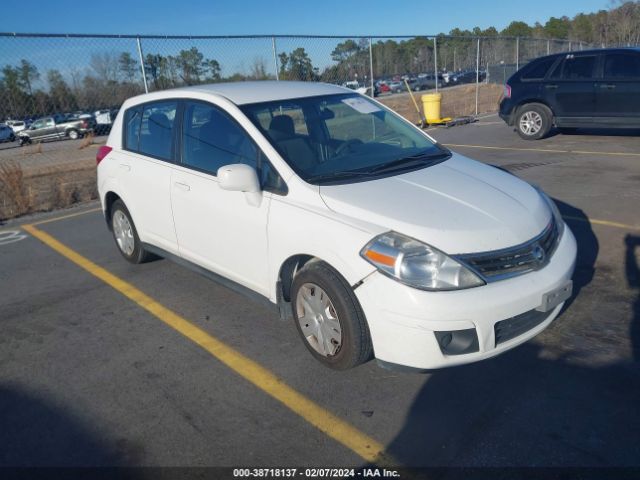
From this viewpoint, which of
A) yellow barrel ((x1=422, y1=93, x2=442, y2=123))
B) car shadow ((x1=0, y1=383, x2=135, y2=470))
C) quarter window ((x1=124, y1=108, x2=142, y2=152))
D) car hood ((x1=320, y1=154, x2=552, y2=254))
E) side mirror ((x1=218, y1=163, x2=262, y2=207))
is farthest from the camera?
yellow barrel ((x1=422, y1=93, x2=442, y2=123))

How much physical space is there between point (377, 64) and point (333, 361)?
1534 cm

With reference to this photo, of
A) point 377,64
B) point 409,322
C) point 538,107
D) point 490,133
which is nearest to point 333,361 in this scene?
point 409,322

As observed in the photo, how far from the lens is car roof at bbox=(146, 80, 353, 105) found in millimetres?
4113

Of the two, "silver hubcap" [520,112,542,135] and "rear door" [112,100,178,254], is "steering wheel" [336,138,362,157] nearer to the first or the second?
"rear door" [112,100,178,254]

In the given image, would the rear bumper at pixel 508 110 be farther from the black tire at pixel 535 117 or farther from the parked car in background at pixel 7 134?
the parked car in background at pixel 7 134

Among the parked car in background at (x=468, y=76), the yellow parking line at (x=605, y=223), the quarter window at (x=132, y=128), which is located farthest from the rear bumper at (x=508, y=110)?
the quarter window at (x=132, y=128)

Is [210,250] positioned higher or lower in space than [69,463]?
higher

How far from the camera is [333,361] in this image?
10.8 ft

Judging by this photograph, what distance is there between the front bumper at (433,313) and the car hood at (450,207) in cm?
26

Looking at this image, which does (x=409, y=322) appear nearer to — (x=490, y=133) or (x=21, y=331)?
(x=21, y=331)

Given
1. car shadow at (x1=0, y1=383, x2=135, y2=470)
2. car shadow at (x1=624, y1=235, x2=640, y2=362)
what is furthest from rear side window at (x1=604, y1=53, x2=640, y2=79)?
car shadow at (x1=0, y1=383, x2=135, y2=470)

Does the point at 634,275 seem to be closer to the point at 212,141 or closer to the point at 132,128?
the point at 212,141

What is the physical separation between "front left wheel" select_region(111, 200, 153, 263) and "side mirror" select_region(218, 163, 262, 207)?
6.63ft

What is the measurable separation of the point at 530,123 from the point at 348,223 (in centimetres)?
1007
